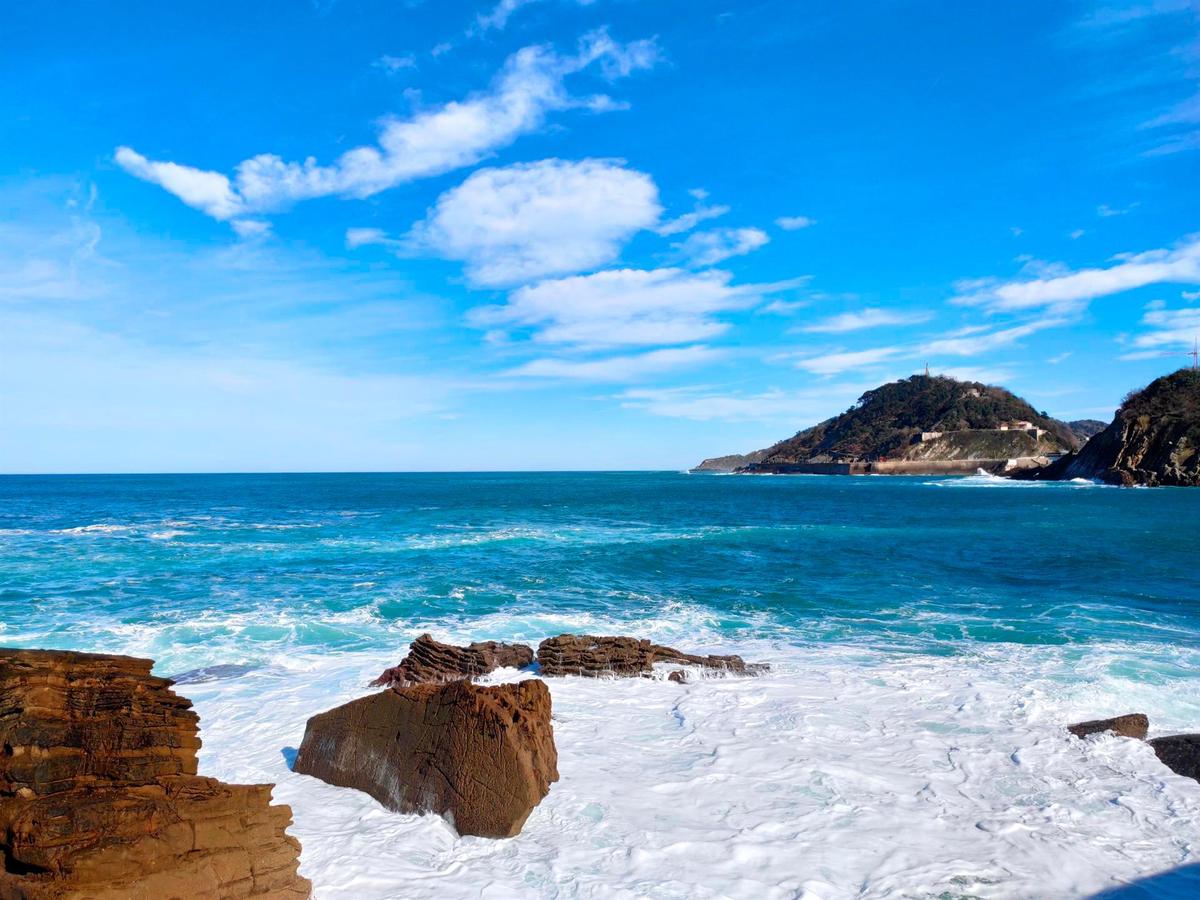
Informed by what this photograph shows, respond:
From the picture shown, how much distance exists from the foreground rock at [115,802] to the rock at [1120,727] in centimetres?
914

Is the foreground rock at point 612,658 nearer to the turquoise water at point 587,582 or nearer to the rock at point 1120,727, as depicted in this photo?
the turquoise water at point 587,582

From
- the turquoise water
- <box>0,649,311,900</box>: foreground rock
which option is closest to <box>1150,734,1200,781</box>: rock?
the turquoise water

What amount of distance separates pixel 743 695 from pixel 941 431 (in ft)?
541

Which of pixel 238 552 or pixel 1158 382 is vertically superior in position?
pixel 1158 382

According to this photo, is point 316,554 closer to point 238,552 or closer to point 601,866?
point 238,552

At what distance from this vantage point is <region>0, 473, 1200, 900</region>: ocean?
6.13 m

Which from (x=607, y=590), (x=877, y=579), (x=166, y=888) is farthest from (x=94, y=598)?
(x=877, y=579)

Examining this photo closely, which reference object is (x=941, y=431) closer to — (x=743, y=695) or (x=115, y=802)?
(x=743, y=695)

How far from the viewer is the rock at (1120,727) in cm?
874

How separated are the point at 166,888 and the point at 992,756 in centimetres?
848

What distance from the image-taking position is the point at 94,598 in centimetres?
1952

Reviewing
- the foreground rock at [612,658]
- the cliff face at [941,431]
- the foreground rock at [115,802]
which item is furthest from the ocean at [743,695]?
the cliff face at [941,431]

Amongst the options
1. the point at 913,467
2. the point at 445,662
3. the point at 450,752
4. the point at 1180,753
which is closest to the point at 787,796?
the point at 450,752

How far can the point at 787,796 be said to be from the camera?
741 cm
